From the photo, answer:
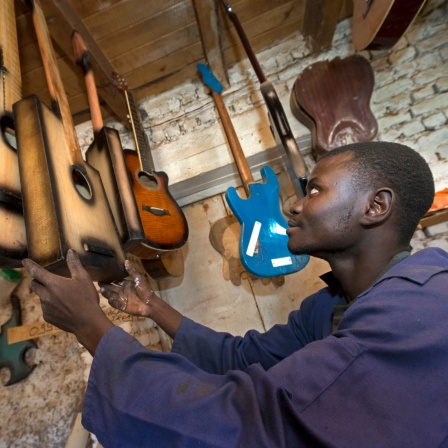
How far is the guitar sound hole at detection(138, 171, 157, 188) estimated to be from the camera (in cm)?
163

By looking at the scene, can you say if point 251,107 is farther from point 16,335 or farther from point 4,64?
point 16,335

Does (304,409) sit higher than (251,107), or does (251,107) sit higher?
(251,107)

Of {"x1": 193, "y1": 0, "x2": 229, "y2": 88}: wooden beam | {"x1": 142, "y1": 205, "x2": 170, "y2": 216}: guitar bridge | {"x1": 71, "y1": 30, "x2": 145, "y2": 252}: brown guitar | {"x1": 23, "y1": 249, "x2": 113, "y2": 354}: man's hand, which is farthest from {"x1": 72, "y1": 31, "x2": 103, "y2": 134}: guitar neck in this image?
{"x1": 23, "y1": 249, "x2": 113, "y2": 354}: man's hand

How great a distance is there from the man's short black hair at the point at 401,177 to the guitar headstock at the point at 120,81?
1588mm

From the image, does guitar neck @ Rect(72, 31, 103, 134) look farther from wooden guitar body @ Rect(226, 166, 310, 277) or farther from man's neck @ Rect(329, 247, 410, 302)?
man's neck @ Rect(329, 247, 410, 302)

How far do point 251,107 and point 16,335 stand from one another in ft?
7.20

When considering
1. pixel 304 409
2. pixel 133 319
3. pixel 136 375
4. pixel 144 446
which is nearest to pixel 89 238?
pixel 136 375

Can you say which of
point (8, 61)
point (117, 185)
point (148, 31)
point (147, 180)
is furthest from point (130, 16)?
point (117, 185)

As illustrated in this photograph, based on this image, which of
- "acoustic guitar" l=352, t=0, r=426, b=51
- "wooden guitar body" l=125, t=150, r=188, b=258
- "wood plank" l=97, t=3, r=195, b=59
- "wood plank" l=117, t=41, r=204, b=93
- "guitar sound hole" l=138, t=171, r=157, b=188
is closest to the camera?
"acoustic guitar" l=352, t=0, r=426, b=51

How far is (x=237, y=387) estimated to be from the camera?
1.95ft

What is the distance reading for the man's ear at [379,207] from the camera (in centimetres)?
95

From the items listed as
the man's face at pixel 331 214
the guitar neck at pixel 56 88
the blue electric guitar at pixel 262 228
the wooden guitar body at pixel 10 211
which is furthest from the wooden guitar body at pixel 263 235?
the wooden guitar body at pixel 10 211

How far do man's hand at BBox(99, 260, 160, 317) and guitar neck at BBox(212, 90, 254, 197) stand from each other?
2.74ft

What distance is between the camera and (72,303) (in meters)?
0.77
